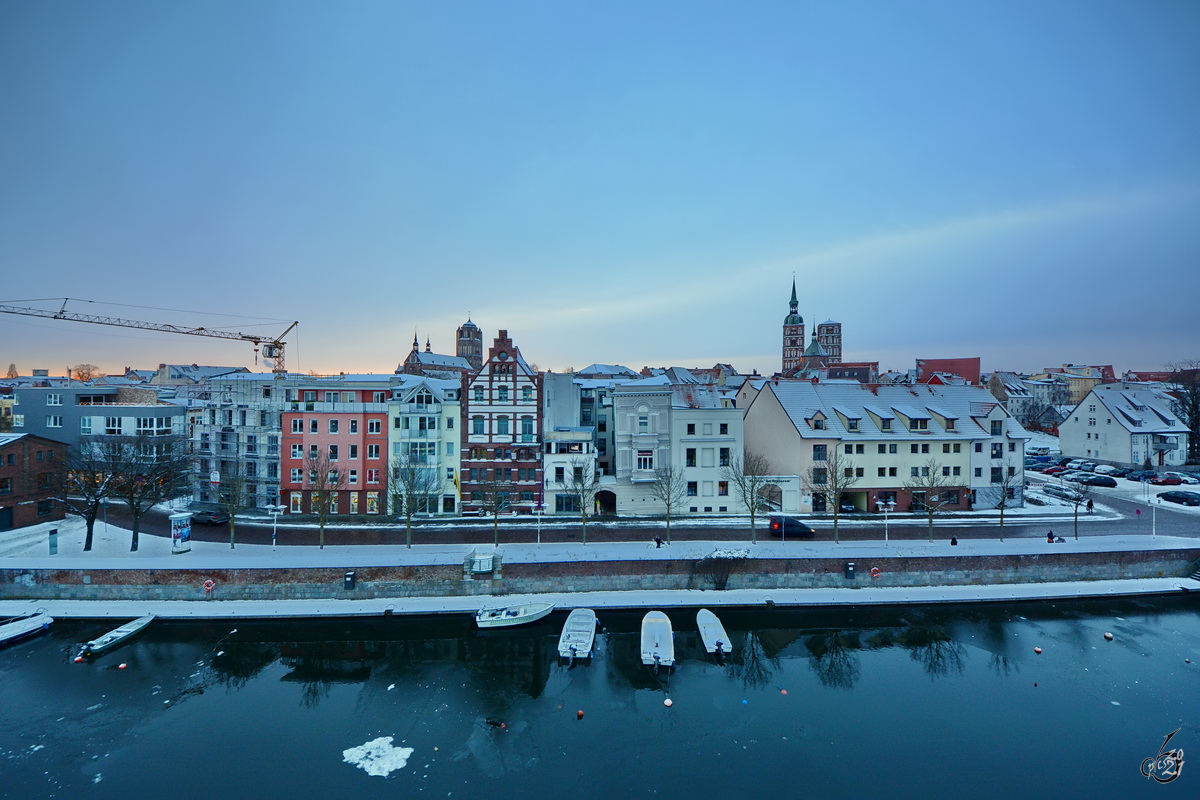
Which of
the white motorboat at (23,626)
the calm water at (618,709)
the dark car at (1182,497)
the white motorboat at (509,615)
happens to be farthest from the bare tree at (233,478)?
the dark car at (1182,497)

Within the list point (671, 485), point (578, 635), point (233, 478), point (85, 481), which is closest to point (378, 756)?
point (578, 635)

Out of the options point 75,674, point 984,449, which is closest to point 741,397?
point 984,449

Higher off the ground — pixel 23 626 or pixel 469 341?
pixel 469 341

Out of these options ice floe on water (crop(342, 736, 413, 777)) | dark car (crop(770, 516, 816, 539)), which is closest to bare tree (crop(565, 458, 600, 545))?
dark car (crop(770, 516, 816, 539))

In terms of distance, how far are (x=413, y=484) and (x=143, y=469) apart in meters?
25.2

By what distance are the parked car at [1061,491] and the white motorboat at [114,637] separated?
7393cm

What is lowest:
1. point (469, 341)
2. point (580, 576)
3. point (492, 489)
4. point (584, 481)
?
point (580, 576)

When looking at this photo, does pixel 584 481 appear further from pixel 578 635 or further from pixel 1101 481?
pixel 1101 481

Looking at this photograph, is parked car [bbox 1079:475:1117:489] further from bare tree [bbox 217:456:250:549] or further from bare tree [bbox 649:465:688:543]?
bare tree [bbox 217:456:250:549]

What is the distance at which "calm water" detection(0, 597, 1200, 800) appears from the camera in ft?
69.6

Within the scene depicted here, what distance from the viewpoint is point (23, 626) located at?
3144 cm

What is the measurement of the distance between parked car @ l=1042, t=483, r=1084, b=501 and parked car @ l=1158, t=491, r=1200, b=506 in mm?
6588

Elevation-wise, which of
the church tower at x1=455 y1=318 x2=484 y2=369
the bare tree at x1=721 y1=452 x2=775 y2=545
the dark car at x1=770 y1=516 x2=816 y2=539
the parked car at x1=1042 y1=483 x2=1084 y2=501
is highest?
the church tower at x1=455 y1=318 x2=484 y2=369

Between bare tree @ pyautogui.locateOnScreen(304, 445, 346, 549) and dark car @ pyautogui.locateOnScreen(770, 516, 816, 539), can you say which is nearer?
dark car @ pyautogui.locateOnScreen(770, 516, 816, 539)
